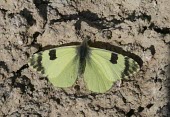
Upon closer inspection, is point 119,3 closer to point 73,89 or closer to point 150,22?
point 150,22

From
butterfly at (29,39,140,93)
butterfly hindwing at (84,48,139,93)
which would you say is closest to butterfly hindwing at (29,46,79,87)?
butterfly at (29,39,140,93)

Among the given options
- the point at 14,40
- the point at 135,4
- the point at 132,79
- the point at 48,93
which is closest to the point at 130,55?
the point at 132,79

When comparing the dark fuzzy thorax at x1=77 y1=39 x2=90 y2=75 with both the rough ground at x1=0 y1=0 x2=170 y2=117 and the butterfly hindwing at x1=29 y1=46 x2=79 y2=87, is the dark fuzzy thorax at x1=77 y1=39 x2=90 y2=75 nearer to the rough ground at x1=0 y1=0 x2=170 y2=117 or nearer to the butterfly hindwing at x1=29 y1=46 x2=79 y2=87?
the butterfly hindwing at x1=29 y1=46 x2=79 y2=87

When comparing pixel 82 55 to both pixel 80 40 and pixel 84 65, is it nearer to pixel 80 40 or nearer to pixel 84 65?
pixel 84 65

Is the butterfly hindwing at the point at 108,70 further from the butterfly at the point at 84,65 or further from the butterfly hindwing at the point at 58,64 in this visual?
the butterfly hindwing at the point at 58,64

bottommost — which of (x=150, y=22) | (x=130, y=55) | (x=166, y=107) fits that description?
(x=166, y=107)

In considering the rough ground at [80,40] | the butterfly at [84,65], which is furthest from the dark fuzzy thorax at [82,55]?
the rough ground at [80,40]
